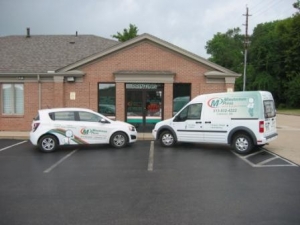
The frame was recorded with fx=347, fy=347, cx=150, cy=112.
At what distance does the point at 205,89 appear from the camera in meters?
18.4

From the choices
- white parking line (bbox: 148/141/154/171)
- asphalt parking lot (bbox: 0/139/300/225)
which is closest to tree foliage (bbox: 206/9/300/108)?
white parking line (bbox: 148/141/154/171)

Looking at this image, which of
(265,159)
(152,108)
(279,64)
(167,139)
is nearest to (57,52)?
(152,108)

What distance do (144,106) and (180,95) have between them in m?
2.04

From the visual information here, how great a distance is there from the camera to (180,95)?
61.4 ft

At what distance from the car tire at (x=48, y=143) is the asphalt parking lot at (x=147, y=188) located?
0.53 metres

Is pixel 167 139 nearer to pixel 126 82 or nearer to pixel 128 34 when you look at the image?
pixel 126 82

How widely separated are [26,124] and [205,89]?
9885mm

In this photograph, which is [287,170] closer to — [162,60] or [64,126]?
[64,126]

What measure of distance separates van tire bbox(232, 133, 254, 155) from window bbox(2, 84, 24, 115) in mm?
12173

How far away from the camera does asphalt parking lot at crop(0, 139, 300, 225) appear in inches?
229

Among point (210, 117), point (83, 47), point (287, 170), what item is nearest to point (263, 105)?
point (210, 117)

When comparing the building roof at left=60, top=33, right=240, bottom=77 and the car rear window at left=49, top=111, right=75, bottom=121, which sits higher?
the building roof at left=60, top=33, right=240, bottom=77

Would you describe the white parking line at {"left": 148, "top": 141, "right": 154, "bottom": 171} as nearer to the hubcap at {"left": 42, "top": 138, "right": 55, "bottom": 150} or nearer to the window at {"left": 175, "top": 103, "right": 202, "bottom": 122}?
the window at {"left": 175, "top": 103, "right": 202, "bottom": 122}

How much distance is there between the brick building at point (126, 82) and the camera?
18297 mm
